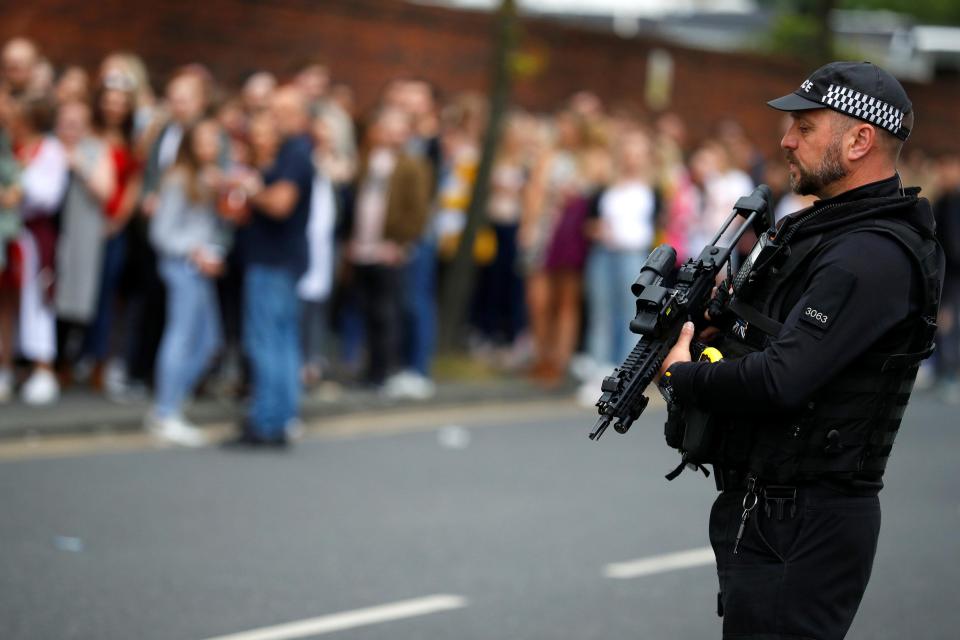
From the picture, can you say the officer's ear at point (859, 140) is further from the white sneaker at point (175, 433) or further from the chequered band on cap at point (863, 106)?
the white sneaker at point (175, 433)

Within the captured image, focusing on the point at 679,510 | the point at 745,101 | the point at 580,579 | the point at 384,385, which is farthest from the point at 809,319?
the point at 745,101

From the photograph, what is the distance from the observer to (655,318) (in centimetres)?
409

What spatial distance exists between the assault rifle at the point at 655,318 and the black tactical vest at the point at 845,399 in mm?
196

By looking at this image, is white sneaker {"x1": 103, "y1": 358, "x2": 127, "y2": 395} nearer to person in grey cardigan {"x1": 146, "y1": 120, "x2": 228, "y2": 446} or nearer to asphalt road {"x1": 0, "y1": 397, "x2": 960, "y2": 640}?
person in grey cardigan {"x1": 146, "y1": 120, "x2": 228, "y2": 446}

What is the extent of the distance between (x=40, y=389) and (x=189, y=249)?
152 cm

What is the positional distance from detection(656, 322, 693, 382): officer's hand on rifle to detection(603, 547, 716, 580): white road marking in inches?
140

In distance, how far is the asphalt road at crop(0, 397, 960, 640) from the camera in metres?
6.52

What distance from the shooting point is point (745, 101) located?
24953mm

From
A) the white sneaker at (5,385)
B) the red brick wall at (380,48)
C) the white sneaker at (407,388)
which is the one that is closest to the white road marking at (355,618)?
the white sneaker at (5,385)

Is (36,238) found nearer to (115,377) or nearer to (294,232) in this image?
(115,377)

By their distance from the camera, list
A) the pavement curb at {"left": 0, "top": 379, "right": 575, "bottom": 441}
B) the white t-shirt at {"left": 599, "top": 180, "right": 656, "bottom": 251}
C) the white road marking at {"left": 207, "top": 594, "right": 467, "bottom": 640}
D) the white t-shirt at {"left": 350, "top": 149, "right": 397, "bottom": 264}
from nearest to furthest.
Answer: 1. the white road marking at {"left": 207, "top": 594, "right": 467, "bottom": 640}
2. the pavement curb at {"left": 0, "top": 379, "right": 575, "bottom": 441}
3. the white t-shirt at {"left": 350, "top": 149, "right": 397, "bottom": 264}
4. the white t-shirt at {"left": 599, "top": 180, "right": 656, "bottom": 251}

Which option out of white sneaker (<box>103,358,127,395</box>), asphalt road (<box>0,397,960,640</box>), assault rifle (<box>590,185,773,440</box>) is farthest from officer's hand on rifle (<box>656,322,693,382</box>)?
white sneaker (<box>103,358,127,395</box>)

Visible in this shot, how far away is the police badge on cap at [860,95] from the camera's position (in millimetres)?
3928

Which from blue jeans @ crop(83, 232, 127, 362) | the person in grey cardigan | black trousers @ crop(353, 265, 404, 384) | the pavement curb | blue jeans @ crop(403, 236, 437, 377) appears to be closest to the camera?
the pavement curb
